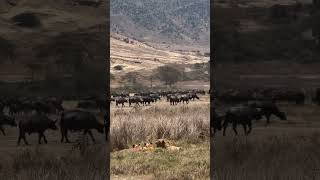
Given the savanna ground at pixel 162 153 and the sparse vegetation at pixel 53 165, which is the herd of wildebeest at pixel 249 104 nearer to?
the sparse vegetation at pixel 53 165

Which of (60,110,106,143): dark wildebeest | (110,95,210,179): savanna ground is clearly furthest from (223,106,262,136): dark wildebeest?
(110,95,210,179): savanna ground

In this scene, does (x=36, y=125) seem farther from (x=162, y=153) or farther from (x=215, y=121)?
(x=162, y=153)

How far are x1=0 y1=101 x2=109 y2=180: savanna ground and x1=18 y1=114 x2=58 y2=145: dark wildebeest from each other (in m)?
0.07

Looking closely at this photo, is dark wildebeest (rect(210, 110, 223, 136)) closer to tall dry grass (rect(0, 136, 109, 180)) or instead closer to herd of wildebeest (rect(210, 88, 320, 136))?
herd of wildebeest (rect(210, 88, 320, 136))

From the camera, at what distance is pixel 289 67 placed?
317 inches

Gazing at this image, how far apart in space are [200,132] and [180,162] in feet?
17.3

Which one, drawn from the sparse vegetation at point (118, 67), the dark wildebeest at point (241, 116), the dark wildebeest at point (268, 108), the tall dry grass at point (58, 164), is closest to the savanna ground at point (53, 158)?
the tall dry grass at point (58, 164)

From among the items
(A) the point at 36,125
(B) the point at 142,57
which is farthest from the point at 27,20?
(B) the point at 142,57

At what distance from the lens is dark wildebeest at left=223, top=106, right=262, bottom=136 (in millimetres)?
8000

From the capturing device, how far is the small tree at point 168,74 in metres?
87.2

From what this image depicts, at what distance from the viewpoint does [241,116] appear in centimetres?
797

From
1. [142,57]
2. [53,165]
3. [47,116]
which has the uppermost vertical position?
[142,57]

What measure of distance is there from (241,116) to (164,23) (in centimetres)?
13904

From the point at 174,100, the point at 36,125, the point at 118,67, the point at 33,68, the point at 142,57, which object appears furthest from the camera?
the point at 142,57
